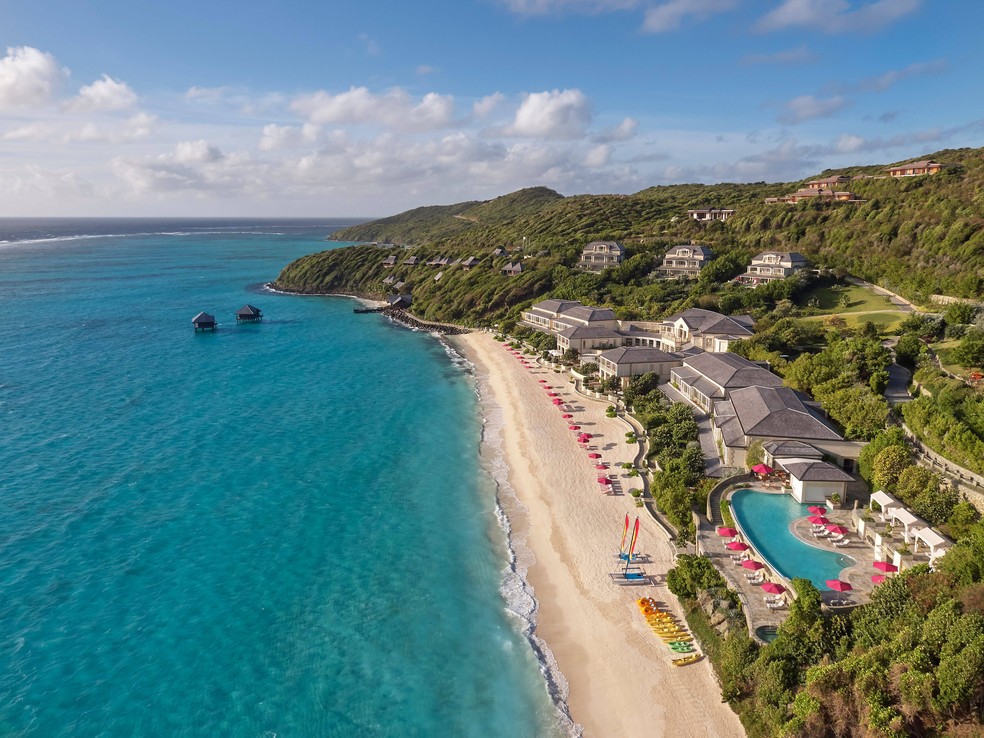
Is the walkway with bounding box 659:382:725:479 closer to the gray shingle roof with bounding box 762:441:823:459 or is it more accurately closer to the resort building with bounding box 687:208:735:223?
the gray shingle roof with bounding box 762:441:823:459

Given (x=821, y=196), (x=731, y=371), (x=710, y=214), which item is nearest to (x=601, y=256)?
(x=710, y=214)

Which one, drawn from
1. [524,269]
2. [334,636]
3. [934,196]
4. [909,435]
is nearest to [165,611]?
[334,636]

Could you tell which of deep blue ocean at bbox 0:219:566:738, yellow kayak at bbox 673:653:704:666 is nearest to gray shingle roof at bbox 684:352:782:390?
deep blue ocean at bbox 0:219:566:738

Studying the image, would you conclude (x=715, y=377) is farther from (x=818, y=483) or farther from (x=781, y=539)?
(x=781, y=539)

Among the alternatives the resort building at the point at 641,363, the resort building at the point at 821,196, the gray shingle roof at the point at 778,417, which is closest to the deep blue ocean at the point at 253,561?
the resort building at the point at 641,363

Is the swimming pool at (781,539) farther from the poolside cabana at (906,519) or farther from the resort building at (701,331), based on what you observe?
the resort building at (701,331)

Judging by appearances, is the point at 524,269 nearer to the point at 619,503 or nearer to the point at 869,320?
the point at 869,320
